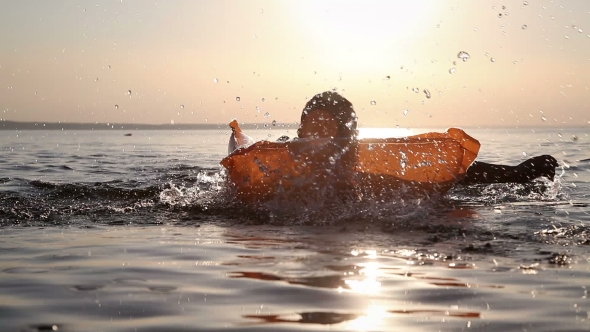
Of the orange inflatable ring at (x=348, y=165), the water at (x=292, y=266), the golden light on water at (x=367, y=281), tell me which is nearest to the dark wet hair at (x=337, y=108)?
the orange inflatable ring at (x=348, y=165)

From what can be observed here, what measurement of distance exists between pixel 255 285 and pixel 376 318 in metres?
0.85

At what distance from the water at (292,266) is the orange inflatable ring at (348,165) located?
0.28 m

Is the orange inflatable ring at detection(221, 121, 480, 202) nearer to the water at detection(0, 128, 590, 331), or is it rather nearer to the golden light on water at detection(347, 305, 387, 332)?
the water at detection(0, 128, 590, 331)

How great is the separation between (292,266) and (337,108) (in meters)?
3.70

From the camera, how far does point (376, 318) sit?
3006mm

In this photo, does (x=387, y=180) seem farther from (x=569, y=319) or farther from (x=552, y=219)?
(x=569, y=319)

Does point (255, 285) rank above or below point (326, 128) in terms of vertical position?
below

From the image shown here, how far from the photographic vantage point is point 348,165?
7.08m

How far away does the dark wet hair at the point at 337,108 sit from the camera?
7645 millimetres

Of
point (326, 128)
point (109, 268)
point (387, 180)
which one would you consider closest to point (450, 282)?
point (109, 268)

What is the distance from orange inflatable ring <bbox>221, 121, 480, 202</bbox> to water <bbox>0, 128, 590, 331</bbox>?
0.28 meters

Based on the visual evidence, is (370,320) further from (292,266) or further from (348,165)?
(348,165)

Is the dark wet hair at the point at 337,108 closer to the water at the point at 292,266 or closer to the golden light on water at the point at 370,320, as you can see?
the water at the point at 292,266

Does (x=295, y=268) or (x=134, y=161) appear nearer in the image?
(x=295, y=268)
